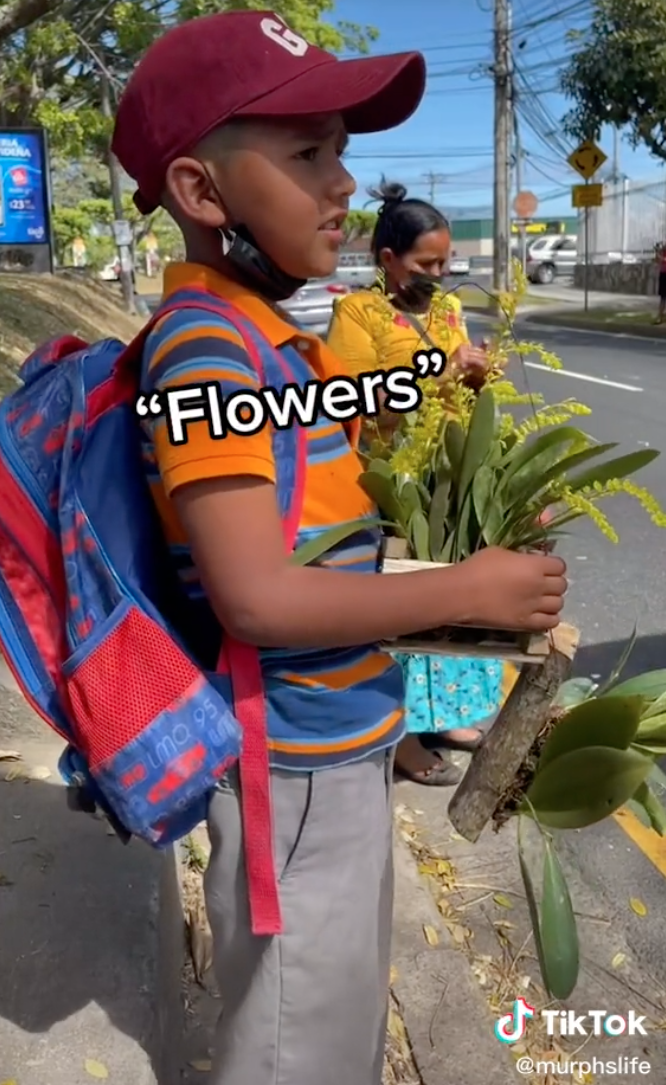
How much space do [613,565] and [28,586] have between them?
14.8 feet

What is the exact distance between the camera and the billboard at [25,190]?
1567 cm

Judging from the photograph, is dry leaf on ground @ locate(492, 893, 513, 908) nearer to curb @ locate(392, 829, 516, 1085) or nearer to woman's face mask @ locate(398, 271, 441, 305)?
curb @ locate(392, 829, 516, 1085)

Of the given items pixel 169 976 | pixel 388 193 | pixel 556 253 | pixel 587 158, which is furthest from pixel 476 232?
pixel 169 976

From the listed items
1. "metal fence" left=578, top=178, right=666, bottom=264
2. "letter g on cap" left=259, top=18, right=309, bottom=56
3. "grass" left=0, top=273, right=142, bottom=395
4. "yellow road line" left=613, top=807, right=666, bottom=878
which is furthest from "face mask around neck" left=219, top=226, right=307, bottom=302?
"metal fence" left=578, top=178, right=666, bottom=264

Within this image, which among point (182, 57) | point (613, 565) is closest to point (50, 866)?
point (182, 57)

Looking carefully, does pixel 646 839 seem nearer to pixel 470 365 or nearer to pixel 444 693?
pixel 444 693

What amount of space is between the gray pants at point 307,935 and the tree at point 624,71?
64.9ft

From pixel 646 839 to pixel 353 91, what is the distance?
98.6 inches

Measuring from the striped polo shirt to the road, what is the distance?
1.87 feet

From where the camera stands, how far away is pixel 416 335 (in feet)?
8.08

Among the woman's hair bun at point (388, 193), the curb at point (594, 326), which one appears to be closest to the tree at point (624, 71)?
the curb at point (594, 326)

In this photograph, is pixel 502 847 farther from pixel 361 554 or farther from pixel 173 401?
pixel 173 401

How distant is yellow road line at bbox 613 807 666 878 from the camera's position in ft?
10.1

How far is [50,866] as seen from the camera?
236 cm
